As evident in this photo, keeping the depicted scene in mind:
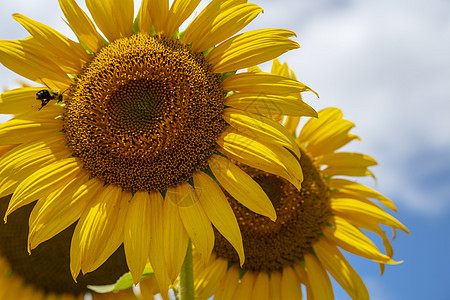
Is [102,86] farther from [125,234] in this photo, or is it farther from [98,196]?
[125,234]

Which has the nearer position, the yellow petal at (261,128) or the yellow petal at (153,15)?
the yellow petal at (261,128)

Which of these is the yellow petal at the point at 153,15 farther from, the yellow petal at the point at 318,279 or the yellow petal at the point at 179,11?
the yellow petal at the point at 318,279

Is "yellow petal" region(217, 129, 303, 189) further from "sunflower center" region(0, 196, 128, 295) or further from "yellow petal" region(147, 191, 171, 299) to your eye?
"sunflower center" region(0, 196, 128, 295)

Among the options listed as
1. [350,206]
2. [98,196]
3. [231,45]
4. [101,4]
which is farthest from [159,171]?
[350,206]

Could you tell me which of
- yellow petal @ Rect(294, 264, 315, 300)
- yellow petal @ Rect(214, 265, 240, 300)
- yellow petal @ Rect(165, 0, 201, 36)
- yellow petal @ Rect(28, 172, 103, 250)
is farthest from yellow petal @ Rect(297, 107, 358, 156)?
yellow petal @ Rect(28, 172, 103, 250)

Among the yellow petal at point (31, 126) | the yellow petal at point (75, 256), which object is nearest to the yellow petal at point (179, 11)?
the yellow petal at point (31, 126)
